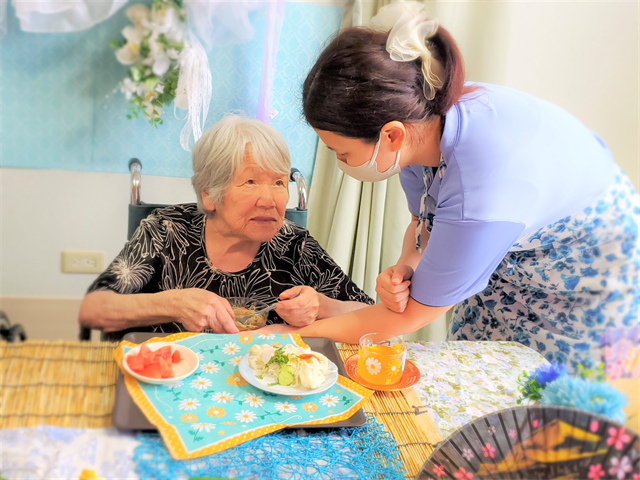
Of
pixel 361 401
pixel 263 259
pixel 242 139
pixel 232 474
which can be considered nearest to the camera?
pixel 232 474

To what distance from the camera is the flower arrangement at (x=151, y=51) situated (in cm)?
83

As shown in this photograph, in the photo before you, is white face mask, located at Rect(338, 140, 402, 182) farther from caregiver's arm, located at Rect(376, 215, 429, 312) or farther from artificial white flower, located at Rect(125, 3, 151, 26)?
artificial white flower, located at Rect(125, 3, 151, 26)

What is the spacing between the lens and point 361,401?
2.62ft

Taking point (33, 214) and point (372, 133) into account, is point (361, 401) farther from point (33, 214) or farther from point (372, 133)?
point (33, 214)

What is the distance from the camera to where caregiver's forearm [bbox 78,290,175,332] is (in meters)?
0.95

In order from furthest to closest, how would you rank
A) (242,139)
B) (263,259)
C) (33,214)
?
(263,259)
(242,139)
(33,214)

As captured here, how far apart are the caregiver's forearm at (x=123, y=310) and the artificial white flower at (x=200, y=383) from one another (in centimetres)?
26

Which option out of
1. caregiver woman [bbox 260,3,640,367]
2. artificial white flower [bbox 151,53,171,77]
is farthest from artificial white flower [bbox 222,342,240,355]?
artificial white flower [bbox 151,53,171,77]

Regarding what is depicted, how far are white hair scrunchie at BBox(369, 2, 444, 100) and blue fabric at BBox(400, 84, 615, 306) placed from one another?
0.18 feet

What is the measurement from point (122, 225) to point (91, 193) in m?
0.08

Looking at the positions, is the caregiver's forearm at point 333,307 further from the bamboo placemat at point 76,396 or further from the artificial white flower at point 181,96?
the artificial white flower at point 181,96

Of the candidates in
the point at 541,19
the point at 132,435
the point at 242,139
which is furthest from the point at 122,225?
the point at 541,19

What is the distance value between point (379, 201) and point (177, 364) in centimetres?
62

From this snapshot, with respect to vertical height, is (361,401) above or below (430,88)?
below
